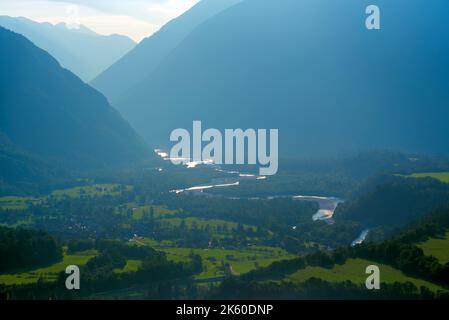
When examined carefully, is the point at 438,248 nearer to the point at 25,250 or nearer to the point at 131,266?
the point at 131,266

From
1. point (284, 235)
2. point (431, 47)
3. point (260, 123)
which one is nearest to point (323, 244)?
point (284, 235)

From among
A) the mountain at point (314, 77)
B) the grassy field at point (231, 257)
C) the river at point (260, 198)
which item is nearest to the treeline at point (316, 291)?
the grassy field at point (231, 257)

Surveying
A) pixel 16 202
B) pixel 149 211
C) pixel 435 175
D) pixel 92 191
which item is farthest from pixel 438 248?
pixel 92 191

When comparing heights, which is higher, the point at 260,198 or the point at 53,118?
the point at 53,118

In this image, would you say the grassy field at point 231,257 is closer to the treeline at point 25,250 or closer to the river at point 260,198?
the treeline at point 25,250

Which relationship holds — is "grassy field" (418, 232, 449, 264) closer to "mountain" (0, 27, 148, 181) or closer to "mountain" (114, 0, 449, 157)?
"mountain" (0, 27, 148, 181)

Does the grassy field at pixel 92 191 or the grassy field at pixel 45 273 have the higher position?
the grassy field at pixel 92 191
